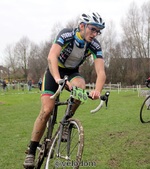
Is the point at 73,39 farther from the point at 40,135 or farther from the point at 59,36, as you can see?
the point at 40,135

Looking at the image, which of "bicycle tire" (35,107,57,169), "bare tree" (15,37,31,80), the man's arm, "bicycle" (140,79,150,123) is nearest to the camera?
the man's arm

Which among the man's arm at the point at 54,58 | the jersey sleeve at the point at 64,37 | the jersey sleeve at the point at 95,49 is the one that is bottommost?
the man's arm at the point at 54,58

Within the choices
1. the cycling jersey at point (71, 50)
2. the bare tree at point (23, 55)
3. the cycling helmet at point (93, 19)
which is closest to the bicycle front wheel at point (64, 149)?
the cycling jersey at point (71, 50)

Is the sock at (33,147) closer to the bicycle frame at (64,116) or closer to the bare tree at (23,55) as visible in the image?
Answer: the bicycle frame at (64,116)

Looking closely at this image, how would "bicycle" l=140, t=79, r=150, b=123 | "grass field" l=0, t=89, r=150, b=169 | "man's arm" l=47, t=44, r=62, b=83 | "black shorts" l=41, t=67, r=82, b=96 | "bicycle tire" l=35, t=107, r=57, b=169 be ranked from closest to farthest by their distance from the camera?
"man's arm" l=47, t=44, r=62, b=83, "bicycle tire" l=35, t=107, r=57, b=169, "black shorts" l=41, t=67, r=82, b=96, "grass field" l=0, t=89, r=150, b=169, "bicycle" l=140, t=79, r=150, b=123

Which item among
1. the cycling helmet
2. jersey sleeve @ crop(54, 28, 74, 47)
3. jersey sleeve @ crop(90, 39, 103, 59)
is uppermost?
the cycling helmet

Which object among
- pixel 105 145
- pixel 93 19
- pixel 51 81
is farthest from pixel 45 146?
pixel 105 145

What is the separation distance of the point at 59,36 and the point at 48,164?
1712 mm

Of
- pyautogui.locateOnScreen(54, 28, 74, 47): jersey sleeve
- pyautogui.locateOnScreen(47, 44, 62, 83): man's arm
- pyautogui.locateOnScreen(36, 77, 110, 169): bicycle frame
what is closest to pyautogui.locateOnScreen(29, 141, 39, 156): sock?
pyautogui.locateOnScreen(36, 77, 110, 169): bicycle frame

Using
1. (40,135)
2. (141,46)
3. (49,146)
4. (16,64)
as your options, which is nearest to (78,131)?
(49,146)

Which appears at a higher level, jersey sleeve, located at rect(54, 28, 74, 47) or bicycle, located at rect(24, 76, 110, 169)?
jersey sleeve, located at rect(54, 28, 74, 47)

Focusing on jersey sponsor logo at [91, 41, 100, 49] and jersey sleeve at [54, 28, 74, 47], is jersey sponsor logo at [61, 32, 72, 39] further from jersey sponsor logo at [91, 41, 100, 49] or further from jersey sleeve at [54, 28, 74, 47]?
jersey sponsor logo at [91, 41, 100, 49]

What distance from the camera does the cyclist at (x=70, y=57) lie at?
3.55 meters

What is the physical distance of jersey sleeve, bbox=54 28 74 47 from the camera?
3.62 metres
